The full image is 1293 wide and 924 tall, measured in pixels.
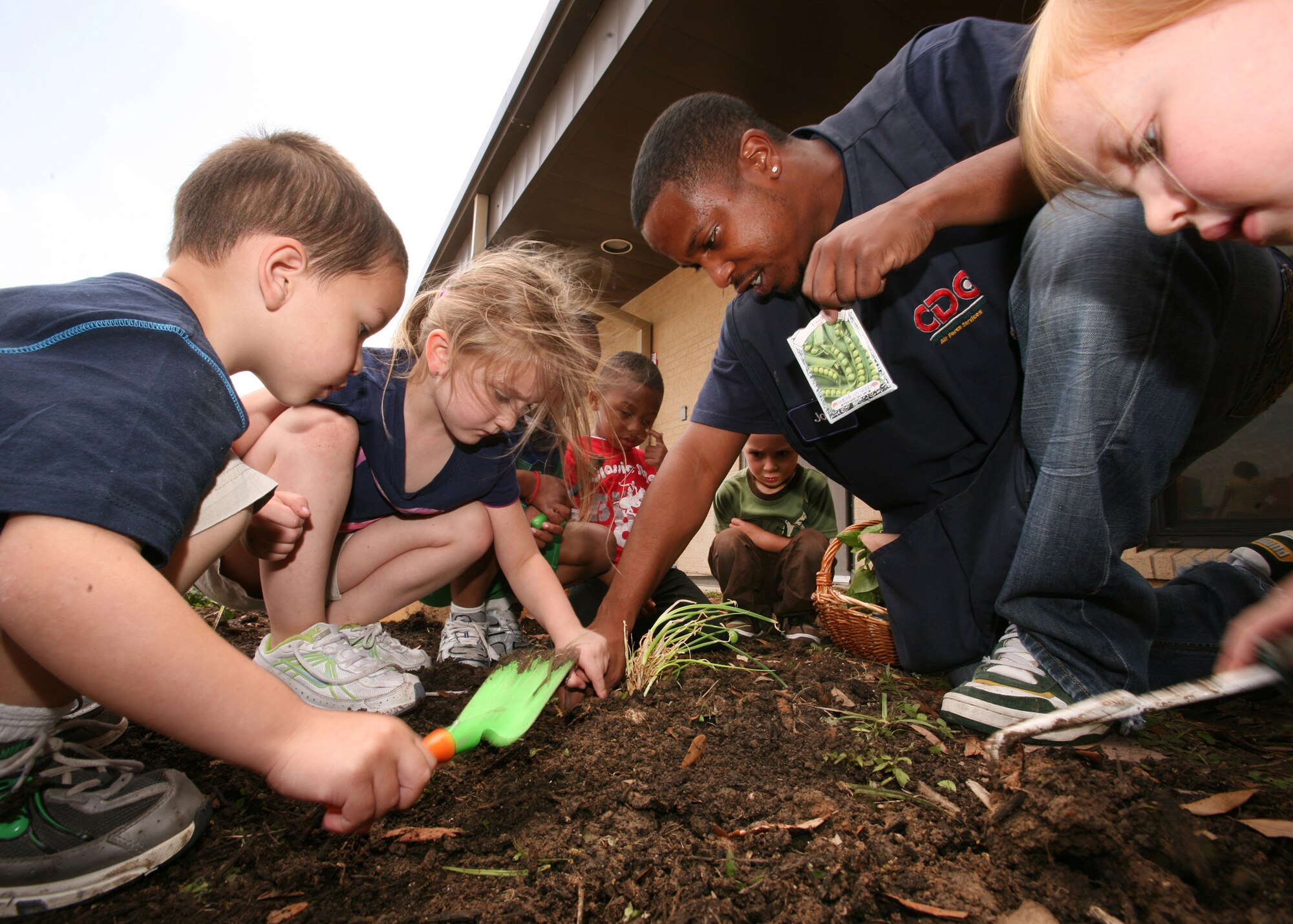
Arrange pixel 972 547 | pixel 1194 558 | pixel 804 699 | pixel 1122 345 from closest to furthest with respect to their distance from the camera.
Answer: pixel 1122 345 < pixel 804 699 < pixel 972 547 < pixel 1194 558

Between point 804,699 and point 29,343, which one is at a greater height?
point 29,343

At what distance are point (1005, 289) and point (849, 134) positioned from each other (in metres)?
0.65

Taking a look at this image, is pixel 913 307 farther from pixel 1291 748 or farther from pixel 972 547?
pixel 1291 748

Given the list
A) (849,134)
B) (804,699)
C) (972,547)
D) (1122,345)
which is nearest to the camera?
(1122,345)

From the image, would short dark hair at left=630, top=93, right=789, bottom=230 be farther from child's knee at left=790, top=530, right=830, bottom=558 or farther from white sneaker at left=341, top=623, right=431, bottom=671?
child's knee at left=790, top=530, right=830, bottom=558

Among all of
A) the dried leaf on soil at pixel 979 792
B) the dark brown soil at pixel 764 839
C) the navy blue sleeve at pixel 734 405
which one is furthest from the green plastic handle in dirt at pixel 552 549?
the dried leaf on soil at pixel 979 792

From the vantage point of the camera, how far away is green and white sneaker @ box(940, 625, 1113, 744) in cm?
116

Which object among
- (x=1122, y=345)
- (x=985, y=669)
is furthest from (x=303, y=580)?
(x=1122, y=345)

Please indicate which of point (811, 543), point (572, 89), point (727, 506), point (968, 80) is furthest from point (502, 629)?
point (572, 89)

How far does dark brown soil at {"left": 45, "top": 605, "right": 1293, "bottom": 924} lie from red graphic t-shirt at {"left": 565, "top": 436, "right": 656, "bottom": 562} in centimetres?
192

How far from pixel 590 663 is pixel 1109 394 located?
127 centimetres

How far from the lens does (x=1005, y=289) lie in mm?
1722

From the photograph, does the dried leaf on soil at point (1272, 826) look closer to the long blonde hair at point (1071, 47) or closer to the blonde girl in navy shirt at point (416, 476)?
the long blonde hair at point (1071, 47)

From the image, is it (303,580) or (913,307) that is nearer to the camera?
(303,580)
